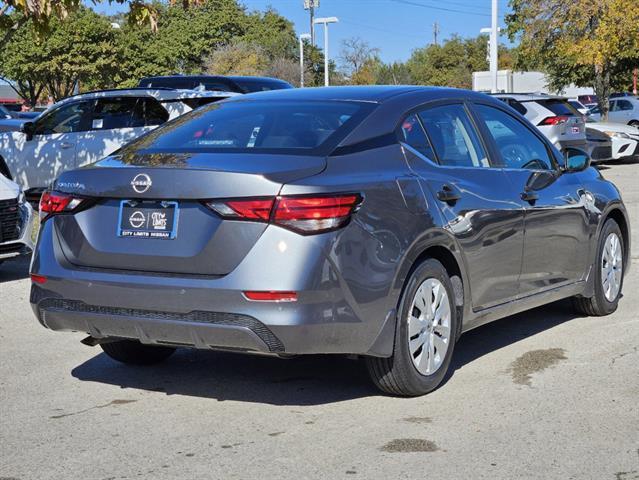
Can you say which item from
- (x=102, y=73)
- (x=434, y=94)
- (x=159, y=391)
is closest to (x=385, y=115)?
(x=434, y=94)

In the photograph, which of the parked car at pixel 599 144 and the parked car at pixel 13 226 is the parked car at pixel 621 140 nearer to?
the parked car at pixel 599 144

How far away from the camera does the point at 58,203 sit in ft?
17.9

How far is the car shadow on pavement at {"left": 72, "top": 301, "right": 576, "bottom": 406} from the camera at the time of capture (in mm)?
5676

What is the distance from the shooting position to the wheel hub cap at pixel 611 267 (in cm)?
761

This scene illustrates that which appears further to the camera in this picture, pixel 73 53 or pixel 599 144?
pixel 73 53

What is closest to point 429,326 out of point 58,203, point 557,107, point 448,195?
point 448,195

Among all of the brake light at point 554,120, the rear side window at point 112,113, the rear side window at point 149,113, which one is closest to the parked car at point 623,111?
the brake light at point 554,120

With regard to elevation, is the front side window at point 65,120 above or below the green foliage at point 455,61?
below

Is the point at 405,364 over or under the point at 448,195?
under

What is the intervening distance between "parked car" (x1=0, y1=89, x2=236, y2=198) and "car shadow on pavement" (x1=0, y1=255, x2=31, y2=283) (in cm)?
346

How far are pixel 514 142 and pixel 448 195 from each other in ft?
4.19

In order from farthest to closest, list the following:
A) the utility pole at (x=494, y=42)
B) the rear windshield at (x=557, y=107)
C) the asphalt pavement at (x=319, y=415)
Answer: the utility pole at (x=494, y=42)
the rear windshield at (x=557, y=107)
the asphalt pavement at (x=319, y=415)

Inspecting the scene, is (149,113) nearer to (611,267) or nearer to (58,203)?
(611,267)

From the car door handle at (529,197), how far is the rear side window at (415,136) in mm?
902
